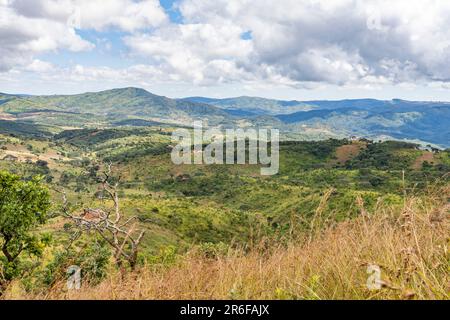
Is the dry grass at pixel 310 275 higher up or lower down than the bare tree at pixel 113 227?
higher up

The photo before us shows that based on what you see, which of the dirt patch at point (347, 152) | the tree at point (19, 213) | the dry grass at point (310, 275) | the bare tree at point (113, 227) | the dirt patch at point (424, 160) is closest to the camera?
the dry grass at point (310, 275)

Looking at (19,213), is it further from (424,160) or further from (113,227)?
(424,160)

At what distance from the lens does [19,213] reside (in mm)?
18391

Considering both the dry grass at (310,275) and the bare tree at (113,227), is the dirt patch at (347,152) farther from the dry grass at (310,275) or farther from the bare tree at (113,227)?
the dry grass at (310,275)

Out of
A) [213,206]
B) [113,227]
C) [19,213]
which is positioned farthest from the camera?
[213,206]

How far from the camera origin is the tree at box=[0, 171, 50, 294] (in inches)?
713

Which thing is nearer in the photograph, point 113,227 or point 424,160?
point 113,227

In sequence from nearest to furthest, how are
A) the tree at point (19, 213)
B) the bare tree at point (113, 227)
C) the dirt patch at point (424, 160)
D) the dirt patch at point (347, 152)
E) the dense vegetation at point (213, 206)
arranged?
the dense vegetation at point (213, 206) < the bare tree at point (113, 227) < the tree at point (19, 213) < the dirt patch at point (424, 160) < the dirt patch at point (347, 152)

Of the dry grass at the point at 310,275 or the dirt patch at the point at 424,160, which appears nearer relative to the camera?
the dry grass at the point at 310,275

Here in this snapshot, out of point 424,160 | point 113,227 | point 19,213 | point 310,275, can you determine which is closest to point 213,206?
point 424,160

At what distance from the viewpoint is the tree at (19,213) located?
18.1 metres

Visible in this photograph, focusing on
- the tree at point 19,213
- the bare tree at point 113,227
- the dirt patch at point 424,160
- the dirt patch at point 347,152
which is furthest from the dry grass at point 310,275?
the dirt patch at point 347,152

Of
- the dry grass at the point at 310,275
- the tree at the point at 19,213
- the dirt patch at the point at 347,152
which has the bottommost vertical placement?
the dirt patch at the point at 347,152

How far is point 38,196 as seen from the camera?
63.0 ft
